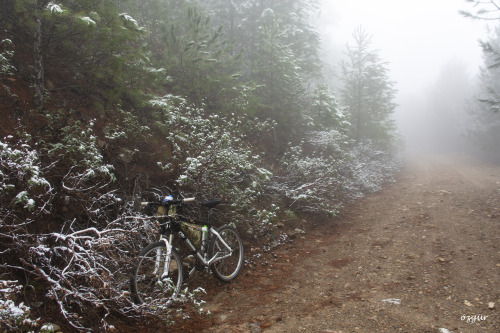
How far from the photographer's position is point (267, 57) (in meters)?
11.8

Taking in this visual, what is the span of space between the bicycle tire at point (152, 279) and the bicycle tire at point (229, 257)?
0.92m

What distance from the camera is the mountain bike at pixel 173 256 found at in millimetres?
3311

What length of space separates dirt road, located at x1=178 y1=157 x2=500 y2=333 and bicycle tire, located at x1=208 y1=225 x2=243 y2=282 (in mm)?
201

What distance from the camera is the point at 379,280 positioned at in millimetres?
4566

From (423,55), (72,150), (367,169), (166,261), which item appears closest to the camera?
(166,261)

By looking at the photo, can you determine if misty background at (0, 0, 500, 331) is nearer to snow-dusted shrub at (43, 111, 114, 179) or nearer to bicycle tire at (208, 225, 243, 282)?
snow-dusted shrub at (43, 111, 114, 179)

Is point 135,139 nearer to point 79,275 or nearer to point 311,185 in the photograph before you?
point 79,275

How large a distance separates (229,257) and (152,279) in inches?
81.1

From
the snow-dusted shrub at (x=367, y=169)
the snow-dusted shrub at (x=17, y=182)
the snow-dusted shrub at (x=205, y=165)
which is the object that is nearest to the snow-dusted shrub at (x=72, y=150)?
the snow-dusted shrub at (x=17, y=182)

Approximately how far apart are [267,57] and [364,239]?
28.1 ft

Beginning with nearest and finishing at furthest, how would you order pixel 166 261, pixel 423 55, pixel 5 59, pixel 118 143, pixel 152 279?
pixel 152 279 → pixel 166 261 → pixel 5 59 → pixel 118 143 → pixel 423 55

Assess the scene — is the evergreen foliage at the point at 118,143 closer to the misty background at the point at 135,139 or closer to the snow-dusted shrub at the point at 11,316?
the misty background at the point at 135,139

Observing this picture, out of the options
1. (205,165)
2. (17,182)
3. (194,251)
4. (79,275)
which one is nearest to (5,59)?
(17,182)

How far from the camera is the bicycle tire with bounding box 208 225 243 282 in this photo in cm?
461
